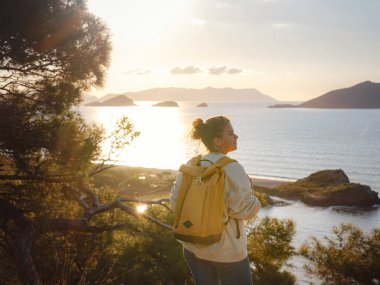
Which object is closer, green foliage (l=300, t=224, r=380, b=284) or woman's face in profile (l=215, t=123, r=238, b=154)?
woman's face in profile (l=215, t=123, r=238, b=154)

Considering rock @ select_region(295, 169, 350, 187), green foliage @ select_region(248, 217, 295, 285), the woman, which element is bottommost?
rock @ select_region(295, 169, 350, 187)

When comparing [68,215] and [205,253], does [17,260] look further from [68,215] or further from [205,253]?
[205,253]

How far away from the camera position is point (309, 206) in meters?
39.9

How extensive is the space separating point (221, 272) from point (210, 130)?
42.1 inches

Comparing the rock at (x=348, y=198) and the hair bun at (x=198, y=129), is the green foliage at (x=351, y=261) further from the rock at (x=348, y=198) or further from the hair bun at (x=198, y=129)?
the rock at (x=348, y=198)

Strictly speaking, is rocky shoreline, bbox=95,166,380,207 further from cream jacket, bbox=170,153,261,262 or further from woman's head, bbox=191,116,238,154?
cream jacket, bbox=170,153,261,262

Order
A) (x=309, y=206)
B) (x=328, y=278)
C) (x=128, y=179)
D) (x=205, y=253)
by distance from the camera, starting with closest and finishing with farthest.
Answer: (x=205, y=253) < (x=328, y=278) < (x=309, y=206) < (x=128, y=179)

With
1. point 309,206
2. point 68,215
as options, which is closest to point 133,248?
point 68,215

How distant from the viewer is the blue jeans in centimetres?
288

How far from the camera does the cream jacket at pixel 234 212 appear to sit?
2.78m

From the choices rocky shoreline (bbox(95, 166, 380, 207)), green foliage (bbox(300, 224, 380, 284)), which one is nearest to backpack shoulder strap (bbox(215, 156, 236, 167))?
green foliage (bbox(300, 224, 380, 284))

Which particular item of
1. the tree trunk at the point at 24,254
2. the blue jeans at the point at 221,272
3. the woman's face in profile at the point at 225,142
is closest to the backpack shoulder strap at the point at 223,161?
the woman's face in profile at the point at 225,142

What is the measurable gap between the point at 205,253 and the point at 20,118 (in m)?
4.90

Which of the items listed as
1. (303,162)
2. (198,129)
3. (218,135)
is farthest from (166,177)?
(218,135)
